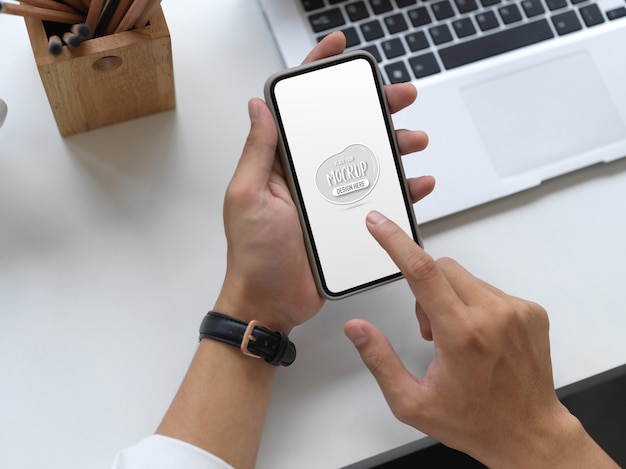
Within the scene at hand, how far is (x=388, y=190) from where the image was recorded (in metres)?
0.55

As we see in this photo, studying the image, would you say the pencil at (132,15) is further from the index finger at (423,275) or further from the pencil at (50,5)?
the index finger at (423,275)

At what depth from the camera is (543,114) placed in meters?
0.63

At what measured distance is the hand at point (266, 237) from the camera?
1.71 ft

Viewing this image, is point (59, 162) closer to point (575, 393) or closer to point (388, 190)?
point (388, 190)

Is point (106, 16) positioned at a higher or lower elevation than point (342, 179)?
higher

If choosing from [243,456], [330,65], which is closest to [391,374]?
[243,456]

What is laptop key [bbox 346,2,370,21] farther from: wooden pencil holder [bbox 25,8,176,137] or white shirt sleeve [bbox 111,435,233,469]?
white shirt sleeve [bbox 111,435,233,469]

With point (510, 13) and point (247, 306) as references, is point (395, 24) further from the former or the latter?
point (247, 306)

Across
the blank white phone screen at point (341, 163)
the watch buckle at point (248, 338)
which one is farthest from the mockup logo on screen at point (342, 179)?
the watch buckle at point (248, 338)

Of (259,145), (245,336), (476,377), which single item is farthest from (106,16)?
(476,377)

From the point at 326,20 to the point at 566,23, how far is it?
220 mm

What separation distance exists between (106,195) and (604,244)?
1.38 ft

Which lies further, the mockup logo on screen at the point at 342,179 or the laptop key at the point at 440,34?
the laptop key at the point at 440,34

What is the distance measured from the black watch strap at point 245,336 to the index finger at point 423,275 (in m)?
0.11
